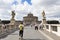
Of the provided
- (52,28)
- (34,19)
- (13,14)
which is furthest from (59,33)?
(34,19)

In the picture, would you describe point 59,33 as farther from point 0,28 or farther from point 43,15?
point 43,15

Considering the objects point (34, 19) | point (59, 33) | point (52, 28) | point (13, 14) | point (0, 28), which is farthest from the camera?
point (34, 19)

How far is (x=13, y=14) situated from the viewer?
62.3 m

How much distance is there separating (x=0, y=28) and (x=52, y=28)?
9.41 m

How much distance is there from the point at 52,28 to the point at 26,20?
10392 cm

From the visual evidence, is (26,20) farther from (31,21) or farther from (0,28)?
(0,28)

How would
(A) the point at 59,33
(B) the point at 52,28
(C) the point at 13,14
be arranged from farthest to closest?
(C) the point at 13,14, (B) the point at 52,28, (A) the point at 59,33

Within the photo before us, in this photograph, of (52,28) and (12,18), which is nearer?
(52,28)

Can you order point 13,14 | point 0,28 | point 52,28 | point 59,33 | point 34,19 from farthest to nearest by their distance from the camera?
point 34,19
point 13,14
point 52,28
point 0,28
point 59,33

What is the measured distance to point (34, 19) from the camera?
447 feet

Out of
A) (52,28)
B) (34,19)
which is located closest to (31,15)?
(34,19)

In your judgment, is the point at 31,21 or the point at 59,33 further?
the point at 31,21

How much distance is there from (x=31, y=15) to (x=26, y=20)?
522 centimetres

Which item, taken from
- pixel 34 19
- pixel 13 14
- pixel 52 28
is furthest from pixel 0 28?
pixel 34 19
